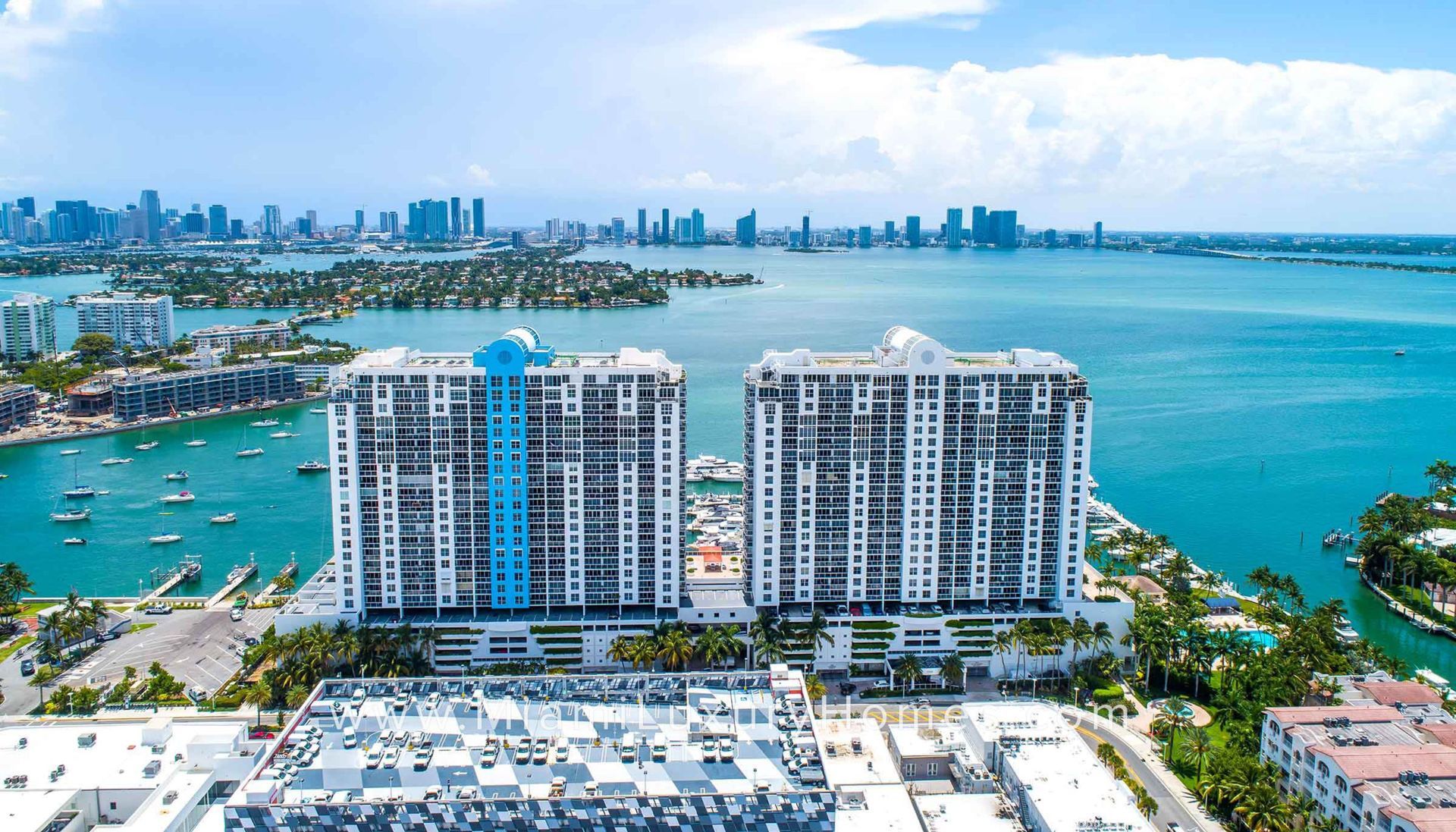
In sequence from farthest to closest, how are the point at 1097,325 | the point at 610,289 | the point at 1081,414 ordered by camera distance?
1. the point at 610,289
2. the point at 1097,325
3. the point at 1081,414

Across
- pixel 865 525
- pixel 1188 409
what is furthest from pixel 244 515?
pixel 1188 409

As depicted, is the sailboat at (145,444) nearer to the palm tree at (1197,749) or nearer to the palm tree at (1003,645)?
the palm tree at (1003,645)

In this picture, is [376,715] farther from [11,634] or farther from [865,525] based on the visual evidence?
[11,634]

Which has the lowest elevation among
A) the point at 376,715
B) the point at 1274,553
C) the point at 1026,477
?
the point at 1274,553

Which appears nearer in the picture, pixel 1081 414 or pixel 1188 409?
pixel 1081 414

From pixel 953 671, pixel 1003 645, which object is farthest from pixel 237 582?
Answer: pixel 1003 645

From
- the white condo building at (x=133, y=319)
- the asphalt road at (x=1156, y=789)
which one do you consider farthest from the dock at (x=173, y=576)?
the white condo building at (x=133, y=319)
